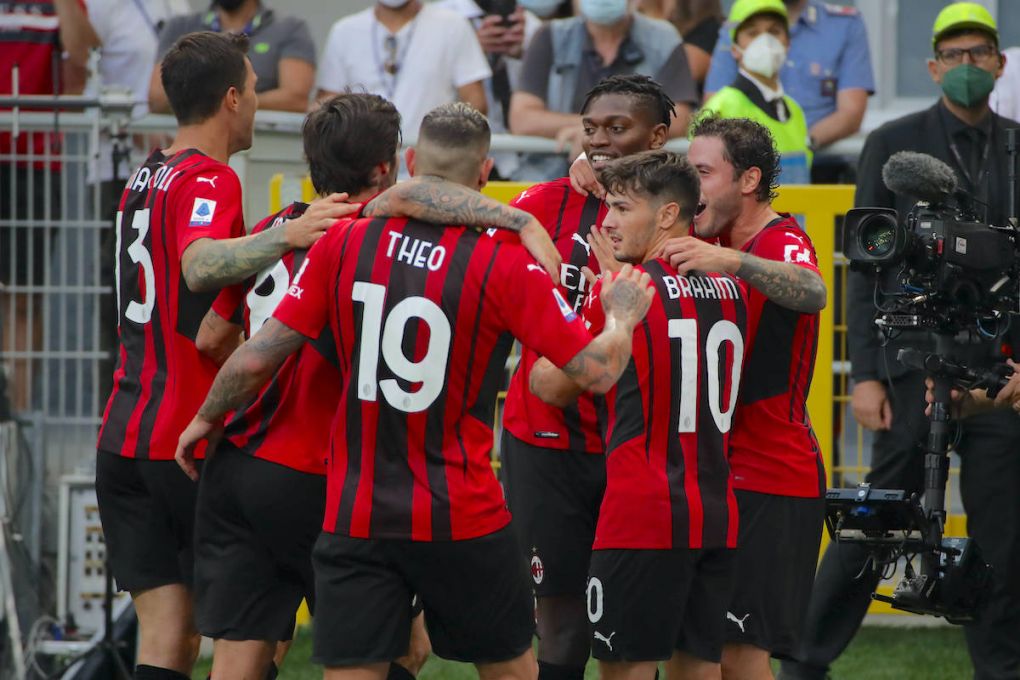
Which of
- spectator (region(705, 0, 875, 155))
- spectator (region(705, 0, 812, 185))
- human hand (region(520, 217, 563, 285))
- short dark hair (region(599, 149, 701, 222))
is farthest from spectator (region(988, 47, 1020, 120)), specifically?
human hand (region(520, 217, 563, 285))

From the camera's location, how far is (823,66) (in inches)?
344

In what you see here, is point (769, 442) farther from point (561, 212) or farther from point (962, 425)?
point (962, 425)

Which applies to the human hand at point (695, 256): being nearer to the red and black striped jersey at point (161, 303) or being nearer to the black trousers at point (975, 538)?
the red and black striped jersey at point (161, 303)

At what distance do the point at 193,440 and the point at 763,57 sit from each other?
4.16 meters

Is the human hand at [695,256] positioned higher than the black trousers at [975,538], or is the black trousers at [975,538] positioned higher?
the human hand at [695,256]

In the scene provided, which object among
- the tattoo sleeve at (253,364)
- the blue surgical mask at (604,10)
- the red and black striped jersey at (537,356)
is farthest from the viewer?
the blue surgical mask at (604,10)

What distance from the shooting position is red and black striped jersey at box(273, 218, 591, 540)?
4297 mm

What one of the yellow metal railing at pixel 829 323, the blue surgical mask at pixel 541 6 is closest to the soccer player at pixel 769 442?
the yellow metal railing at pixel 829 323

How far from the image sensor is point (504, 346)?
4.46 meters

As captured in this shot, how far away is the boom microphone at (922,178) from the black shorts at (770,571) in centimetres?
126

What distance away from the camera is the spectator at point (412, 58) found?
8562 millimetres

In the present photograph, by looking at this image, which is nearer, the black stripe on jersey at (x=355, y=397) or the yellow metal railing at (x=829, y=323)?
the black stripe on jersey at (x=355, y=397)

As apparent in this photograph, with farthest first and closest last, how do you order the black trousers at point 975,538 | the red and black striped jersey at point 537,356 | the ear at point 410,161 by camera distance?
the black trousers at point 975,538 → the red and black striped jersey at point 537,356 → the ear at point 410,161

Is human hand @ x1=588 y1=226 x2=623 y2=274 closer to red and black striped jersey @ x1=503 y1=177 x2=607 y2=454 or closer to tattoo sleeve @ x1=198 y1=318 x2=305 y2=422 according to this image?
red and black striped jersey @ x1=503 y1=177 x2=607 y2=454
